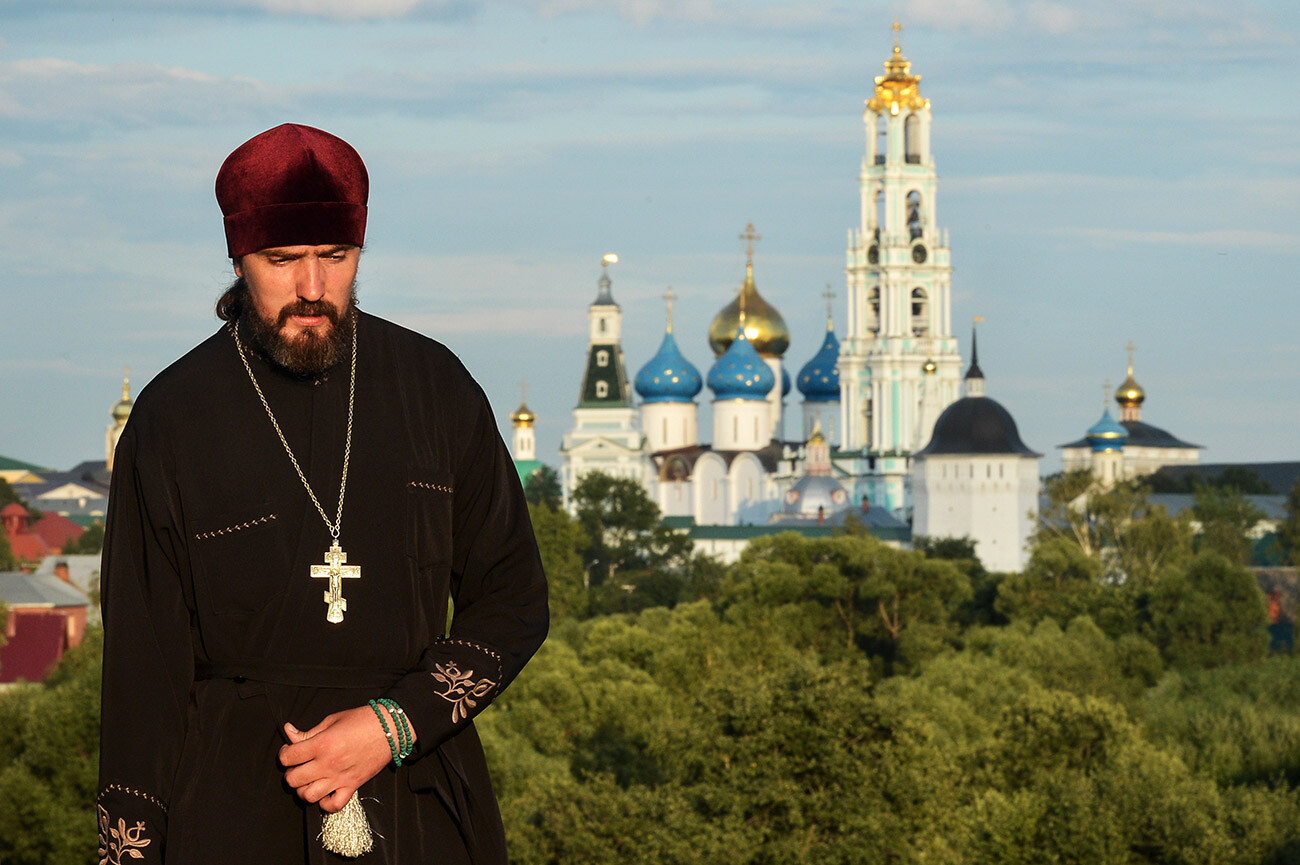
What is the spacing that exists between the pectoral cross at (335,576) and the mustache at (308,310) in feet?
1.10

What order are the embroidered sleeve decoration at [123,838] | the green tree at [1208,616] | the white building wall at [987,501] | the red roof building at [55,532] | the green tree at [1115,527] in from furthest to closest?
the red roof building at [55,532] < the white building wall at [987,501] < the green tree at [1115,527] < the green tree at [1208,616] < the embroidered sleeve decoration at [123,838]

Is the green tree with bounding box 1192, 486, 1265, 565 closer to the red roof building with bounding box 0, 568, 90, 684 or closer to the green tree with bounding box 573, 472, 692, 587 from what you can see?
the green tree with bounding box 573, 472, 692, 587

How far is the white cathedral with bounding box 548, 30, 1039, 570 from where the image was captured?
8362 centimetres

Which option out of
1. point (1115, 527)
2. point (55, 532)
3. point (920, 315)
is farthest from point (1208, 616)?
point (55, 532)

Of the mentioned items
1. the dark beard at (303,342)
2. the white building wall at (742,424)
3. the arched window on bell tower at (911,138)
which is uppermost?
the arched window on bell tower at (911,138)

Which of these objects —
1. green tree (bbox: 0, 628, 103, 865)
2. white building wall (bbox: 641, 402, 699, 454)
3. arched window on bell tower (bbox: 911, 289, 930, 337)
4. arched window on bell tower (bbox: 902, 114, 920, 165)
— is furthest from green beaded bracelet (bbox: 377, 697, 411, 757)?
white building wall (bbox: 641, 402, 699, 454)

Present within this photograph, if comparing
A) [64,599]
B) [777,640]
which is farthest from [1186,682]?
[64,599]

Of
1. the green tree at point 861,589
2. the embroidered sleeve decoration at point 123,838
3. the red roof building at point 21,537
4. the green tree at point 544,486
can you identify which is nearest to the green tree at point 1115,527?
the green tree at point 861,589

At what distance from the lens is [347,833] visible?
2.89 m

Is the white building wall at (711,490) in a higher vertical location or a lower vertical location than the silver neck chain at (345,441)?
higher

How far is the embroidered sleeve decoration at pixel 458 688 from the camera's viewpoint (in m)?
2.99

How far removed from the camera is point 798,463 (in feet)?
281

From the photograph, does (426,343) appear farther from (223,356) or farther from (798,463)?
(798,463)

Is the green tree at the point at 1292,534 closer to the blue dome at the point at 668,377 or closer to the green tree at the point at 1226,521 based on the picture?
the green tree at the point at 1226,521
